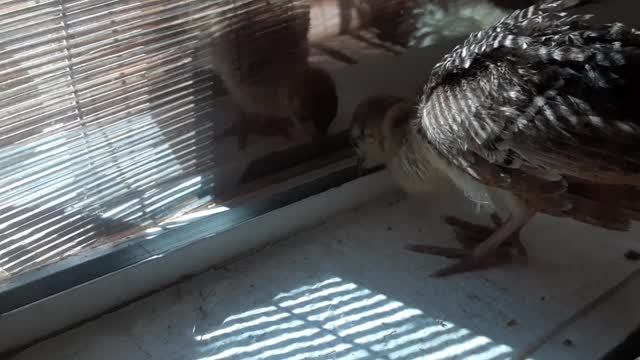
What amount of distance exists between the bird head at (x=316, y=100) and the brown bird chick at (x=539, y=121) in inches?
5.8

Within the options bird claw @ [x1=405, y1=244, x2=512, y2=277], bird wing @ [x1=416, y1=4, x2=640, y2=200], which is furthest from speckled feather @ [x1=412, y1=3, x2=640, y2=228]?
bird claw @ [x1=405, y1=244, x2=512, y2=277]

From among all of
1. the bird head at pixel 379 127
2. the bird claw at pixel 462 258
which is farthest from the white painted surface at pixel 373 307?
the bird head at pixel 379 127

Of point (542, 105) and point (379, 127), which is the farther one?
→ point (379, 127)

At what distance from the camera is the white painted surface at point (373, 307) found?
93cm

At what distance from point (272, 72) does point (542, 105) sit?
380 mm

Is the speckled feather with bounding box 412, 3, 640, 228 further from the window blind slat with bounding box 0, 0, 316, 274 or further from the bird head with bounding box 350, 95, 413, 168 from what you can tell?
the window blind slat with bounding box 0, 0, 316, 274

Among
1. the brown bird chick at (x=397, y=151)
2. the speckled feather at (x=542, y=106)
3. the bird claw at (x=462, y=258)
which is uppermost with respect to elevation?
the speckled feather at (x=542, y=106)

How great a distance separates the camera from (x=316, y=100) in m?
1.10

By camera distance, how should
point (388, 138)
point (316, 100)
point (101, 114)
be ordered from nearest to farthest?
point (101, 114)
point (316, 100)
point (388, 138)

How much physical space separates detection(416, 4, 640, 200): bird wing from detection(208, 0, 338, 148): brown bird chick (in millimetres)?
194

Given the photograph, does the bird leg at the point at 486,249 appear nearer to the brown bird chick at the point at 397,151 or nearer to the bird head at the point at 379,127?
the brown bird chick at the point at 397,151

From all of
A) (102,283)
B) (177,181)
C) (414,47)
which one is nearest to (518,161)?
(414,47)

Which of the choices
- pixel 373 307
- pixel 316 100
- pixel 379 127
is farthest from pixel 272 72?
pixel 373 307

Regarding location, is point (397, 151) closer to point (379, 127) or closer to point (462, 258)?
point (379, 127)
